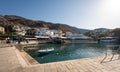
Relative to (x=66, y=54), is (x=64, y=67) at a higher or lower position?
higher

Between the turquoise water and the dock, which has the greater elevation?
the dock

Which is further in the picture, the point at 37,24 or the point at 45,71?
the point at 37,24

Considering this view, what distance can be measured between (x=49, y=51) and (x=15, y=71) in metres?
17.9

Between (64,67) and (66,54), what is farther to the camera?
(66,54)

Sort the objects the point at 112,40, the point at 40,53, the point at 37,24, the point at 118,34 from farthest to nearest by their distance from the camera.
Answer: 1. the point at 37,24
2. the point at 118,34
3. the point at 112,40
4. the point at 40,53

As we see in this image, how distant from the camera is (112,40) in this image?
238 ft

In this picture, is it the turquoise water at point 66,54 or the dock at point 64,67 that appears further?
the turquoise water at point 66,54

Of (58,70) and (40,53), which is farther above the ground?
(58,70)

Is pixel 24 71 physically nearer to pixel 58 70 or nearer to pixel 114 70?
pixel 58 70

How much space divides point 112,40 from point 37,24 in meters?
112

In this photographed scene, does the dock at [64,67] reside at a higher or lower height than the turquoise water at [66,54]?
higher

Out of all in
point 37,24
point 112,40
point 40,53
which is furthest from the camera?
point 37,24

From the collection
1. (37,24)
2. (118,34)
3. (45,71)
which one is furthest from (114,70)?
(37,24)

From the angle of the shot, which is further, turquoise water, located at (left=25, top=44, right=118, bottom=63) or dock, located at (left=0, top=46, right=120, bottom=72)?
turquoise water, located at (left=25, top=44, right=118, bottom=63)
